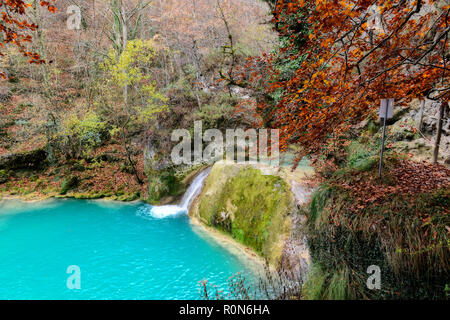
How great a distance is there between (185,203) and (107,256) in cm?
387

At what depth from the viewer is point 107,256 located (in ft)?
23.8

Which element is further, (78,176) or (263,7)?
(263,7)

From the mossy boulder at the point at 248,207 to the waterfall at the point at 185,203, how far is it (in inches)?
22.6

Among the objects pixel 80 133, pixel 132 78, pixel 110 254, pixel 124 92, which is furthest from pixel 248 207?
pixel 80 133

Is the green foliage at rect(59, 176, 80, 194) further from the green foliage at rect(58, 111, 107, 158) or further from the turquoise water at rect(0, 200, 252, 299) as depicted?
the turquoise water at rect(0, 200, 252, 299)

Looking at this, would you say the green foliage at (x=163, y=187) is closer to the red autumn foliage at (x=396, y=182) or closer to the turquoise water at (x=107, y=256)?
the turquoise water at (x=107, y=256)

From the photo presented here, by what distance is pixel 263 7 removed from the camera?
17.6 m

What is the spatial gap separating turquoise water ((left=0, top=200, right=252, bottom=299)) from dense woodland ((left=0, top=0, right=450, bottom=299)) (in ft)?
7.45

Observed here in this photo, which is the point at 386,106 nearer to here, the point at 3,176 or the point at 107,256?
the point at 107,256

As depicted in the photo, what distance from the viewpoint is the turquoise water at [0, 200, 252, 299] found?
5.89 metres

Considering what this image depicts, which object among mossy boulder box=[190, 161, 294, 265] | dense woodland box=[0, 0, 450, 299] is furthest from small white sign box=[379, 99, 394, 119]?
mossy boulder box=[190, 161, 294, 265]

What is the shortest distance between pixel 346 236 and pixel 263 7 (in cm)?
1794
